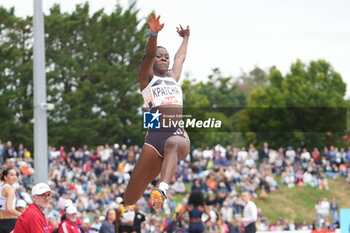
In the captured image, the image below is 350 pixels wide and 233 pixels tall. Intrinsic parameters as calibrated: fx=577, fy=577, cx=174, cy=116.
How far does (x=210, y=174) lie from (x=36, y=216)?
13293 millimetres

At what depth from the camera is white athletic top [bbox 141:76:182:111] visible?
6.82m

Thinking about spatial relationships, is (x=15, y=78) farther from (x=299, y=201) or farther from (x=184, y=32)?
(x=184, y=32)

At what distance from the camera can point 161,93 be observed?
6828 mm

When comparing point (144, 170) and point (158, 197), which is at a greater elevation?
point (144, 170)

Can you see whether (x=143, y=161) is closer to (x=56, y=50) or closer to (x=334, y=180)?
(x=334, y=180)

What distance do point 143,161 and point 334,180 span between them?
16.4 meters

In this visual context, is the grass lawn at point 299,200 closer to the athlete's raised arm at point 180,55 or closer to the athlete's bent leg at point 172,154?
the athlete's raised arm at point 180,55

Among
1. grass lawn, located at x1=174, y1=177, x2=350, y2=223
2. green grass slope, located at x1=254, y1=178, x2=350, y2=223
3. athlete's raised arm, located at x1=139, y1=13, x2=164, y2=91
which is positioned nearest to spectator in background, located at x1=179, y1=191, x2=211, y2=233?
athlete's raised arm, located at x1=139, y1=13, x2=164, y2=91

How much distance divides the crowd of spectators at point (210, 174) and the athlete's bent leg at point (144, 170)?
10.5 metres

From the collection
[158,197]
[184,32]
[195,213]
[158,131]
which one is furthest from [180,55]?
[195,213]

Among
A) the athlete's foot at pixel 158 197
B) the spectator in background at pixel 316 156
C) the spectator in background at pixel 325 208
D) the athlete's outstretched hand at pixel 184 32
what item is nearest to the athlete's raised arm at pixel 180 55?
the athlete's outstretched hand at pixel 184 32

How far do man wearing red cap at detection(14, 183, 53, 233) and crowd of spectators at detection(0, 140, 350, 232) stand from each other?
10.4m

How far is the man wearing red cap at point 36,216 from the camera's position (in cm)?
689

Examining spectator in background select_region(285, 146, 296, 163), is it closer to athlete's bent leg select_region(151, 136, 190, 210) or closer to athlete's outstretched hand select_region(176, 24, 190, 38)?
athlete's outstretched hand select_region(176, 24, 190, 38)
